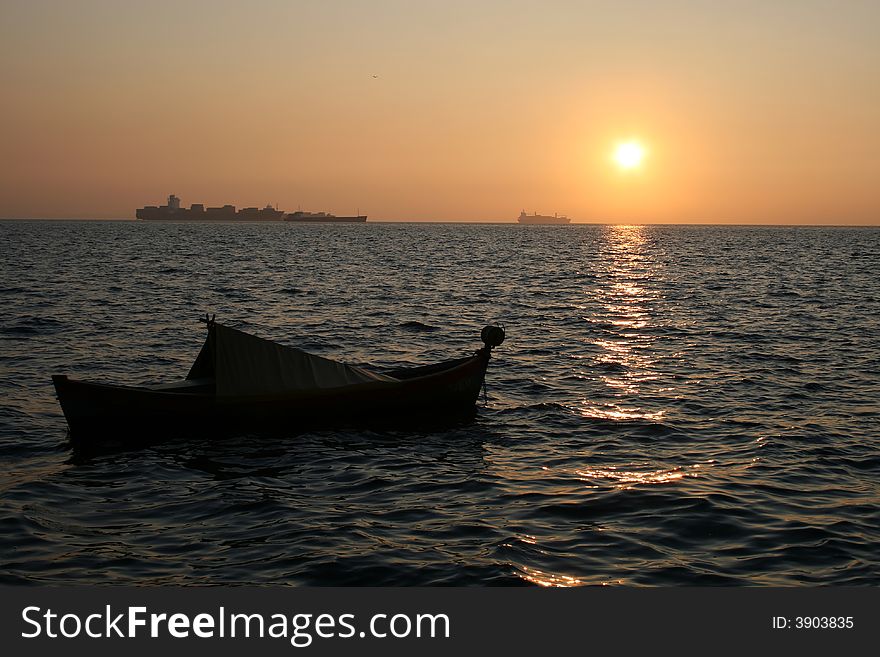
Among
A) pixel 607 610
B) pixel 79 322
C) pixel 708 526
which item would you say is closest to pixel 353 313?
pixel 79 322

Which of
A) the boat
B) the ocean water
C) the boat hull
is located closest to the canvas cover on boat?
the boat

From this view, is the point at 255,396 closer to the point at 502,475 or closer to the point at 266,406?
the point at 266,406


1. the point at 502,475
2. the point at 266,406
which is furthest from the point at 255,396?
the point at 502,475

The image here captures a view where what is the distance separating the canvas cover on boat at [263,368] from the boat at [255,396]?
0.8 inches

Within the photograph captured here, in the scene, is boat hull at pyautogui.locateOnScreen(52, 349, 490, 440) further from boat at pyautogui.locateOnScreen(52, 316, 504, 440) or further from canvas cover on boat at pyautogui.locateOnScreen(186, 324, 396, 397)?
canvas cover on boat at pyautogui.locateOnScreen(186, 324, 396, 397)

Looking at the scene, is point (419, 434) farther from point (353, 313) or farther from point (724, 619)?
point (353, 313)

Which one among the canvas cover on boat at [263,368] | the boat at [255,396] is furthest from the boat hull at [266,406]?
the canvas cover on boat at [263,368]

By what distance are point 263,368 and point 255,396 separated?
64 cm

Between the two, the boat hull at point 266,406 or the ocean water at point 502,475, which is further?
the boat hull at point 266,406

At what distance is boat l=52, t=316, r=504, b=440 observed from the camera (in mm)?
16719

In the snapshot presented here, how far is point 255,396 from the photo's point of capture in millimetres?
17516

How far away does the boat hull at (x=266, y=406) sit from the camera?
16656 millimetres

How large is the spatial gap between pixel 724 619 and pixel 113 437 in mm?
12197

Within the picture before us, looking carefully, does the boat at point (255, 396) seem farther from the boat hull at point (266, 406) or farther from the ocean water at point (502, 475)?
the ocean water at point (502, 475)
